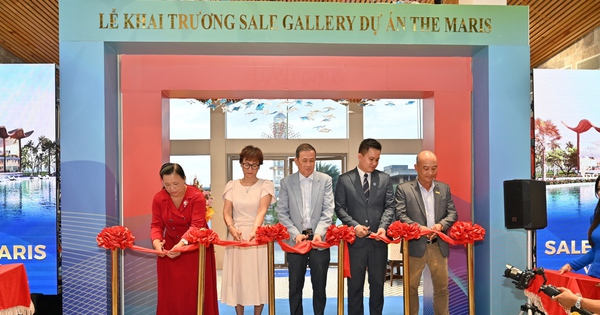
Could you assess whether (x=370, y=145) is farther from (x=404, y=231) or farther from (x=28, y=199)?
(x=28, y=199)

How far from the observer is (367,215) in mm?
4676

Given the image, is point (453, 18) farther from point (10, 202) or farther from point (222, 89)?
point (10, 202)

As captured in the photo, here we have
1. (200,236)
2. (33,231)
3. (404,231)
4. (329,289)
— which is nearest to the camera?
(200,236)

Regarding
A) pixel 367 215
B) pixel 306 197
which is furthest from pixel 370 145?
pixel 306 197

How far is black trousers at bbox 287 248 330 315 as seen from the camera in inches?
182

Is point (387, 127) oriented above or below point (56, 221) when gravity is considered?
above

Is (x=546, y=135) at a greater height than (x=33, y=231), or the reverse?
(x=546, y=135)

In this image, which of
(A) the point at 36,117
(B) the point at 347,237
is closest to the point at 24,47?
(A) the point at 36,117

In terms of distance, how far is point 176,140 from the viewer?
1171 cm

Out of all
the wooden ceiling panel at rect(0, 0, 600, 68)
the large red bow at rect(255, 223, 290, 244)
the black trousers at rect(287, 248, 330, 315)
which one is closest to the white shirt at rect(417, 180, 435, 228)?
the black trousers at rect(287, 248, 330, 315)

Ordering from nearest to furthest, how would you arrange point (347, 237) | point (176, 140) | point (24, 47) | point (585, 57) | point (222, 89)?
point (347, 237) → point (222, 89) → point (585, 57) → point (24, 47) → point (176, 140)

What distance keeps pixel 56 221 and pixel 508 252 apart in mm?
4055

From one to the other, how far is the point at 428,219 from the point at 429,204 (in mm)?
130

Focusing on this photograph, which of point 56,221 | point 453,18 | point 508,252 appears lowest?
point 508,252
